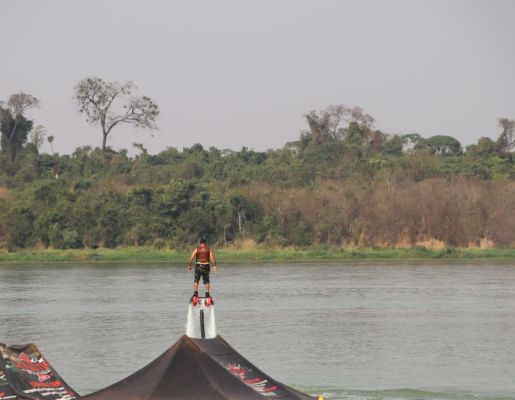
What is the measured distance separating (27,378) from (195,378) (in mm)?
2758

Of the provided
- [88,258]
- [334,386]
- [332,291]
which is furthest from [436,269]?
[334,386]

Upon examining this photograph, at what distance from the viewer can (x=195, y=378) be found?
15750 mm

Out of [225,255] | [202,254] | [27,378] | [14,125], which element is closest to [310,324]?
[202,254]

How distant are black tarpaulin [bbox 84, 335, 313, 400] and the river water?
5.02 meters

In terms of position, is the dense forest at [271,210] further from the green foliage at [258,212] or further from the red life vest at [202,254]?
the red life vest at [202,254]

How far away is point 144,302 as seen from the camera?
3903 cm

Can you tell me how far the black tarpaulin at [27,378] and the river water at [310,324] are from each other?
388cm

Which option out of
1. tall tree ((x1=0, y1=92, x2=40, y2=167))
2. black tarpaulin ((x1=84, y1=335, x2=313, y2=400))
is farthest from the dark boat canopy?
tall tree ((x1=0, y1=92, x2=40, y2=167))

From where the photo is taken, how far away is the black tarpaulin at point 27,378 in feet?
53.8

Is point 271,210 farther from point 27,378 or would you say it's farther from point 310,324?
point 27,378

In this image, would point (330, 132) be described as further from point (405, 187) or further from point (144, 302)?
point (144, 302)

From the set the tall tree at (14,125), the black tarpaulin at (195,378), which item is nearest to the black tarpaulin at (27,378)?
the black tarpaulin at (195,378)

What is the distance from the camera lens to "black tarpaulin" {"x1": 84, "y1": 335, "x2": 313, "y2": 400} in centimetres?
1572

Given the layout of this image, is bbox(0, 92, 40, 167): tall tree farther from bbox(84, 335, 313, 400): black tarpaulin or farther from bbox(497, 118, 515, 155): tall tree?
bbox(84, 335, 313, 400): black tarpaulin
